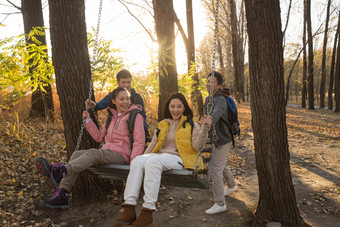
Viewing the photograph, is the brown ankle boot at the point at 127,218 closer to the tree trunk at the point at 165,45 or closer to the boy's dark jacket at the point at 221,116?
the boy's dark jacket at the point at 221,116

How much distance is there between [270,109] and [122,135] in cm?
178

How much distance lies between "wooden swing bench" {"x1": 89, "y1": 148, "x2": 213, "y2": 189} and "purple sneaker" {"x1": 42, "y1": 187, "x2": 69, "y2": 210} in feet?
1.31

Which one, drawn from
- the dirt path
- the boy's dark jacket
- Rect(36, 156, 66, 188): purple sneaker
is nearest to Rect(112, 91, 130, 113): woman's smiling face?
Rect(36, 156, 66, 188): purple sneaker

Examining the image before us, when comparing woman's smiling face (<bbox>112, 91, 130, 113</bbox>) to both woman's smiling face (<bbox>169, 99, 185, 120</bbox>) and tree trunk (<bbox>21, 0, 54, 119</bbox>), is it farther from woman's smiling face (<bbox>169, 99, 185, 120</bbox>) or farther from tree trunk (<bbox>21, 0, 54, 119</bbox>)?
tree trunk (<bbox>21, 0, 54, 119</bbox>)

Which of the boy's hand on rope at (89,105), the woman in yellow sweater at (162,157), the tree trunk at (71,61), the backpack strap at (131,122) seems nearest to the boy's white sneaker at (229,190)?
the woman in yellow sweater at (162,157)

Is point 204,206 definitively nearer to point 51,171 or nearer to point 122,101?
point 122,101

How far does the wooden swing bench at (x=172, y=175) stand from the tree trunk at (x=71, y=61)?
3.07ft

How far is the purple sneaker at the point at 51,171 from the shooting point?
3.01 meters

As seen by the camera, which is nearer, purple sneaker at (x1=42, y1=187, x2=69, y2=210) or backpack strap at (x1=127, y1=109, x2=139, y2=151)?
purple sneaker at (x1=42, y1=187, x2=69, y2=210)

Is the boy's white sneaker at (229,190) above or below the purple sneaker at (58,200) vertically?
below

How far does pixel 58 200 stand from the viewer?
3166 mm

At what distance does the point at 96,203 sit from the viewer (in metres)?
4.01

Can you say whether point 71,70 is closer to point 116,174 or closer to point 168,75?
point 116,174

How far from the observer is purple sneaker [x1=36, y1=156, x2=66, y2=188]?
3012 millimetres
